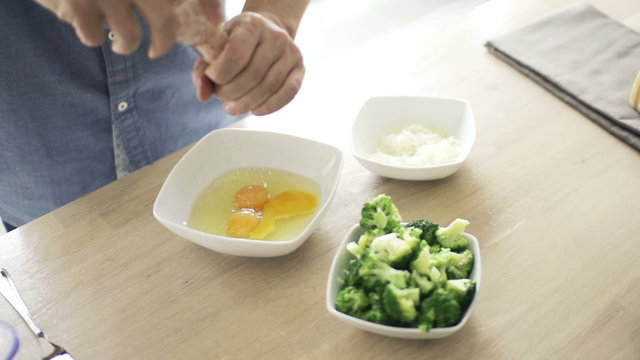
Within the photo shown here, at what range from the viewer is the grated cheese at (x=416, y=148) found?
1198 mm

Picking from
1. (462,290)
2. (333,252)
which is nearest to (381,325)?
(462,290)

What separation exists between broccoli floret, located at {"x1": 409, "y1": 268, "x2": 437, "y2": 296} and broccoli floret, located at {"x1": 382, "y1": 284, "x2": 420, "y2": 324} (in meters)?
0.01

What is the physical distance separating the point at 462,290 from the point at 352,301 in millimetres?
162

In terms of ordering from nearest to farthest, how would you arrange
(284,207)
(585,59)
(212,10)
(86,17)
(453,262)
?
1. (86,17)
2. (453,262)
3. (212,10)
4. (284,207)
5. (585,59)

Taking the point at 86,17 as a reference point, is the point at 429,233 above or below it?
below

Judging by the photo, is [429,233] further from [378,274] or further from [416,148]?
[416,148]

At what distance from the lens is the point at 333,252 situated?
1078mm

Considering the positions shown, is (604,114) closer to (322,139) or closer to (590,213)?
(590,213)

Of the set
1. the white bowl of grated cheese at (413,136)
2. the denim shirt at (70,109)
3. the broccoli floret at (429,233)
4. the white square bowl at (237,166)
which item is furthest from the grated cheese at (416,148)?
the denim shirt at (70,109)

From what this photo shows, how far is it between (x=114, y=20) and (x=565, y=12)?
1.28 metres

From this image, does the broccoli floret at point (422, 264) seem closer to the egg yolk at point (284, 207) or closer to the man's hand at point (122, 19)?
the egg yolk at point (284, 207)

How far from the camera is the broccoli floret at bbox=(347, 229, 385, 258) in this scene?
3.07 ft

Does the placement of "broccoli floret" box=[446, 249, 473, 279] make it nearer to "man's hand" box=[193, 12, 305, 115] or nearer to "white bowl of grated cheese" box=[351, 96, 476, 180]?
"white bowl of grated cheese" box=[351, 96, 476, 180]

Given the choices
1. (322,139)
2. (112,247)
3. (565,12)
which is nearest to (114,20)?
(112,247)
